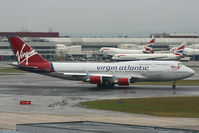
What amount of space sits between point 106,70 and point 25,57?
40.1 feet

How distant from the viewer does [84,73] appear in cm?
6844

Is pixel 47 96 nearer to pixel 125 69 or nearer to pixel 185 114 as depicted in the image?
pixel 125 69

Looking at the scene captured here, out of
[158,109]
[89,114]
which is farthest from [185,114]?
[89,114]

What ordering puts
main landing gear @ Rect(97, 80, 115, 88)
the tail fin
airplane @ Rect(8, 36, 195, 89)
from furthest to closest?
1. the tail fin
2. main landing gear @ Rect(97, 80, 115, 88)
3. airplane @ Rect(8, 36, 195, 89)

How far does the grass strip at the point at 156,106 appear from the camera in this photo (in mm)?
45500

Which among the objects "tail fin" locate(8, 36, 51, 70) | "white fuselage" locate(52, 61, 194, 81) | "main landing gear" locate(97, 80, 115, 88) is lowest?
"main landing gear" locate(97, 80, 115, 88)

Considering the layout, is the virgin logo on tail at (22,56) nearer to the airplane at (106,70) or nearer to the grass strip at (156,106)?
the airplane at (106,70)

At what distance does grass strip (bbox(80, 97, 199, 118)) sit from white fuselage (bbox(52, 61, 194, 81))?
1183cm

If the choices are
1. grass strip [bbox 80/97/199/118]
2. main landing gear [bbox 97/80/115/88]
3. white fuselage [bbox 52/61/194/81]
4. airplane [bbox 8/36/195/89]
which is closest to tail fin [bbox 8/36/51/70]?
airplane [bbox 8/36/195/89]

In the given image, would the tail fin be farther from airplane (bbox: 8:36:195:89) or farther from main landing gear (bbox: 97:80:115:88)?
main landing gear (bbox: 97:80:115:88)

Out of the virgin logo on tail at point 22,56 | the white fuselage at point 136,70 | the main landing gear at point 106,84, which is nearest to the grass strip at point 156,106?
the white fuselage at point 136,70

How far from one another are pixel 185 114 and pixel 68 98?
16.7 meters

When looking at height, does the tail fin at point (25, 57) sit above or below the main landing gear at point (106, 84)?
above

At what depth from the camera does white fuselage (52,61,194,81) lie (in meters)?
66.9
